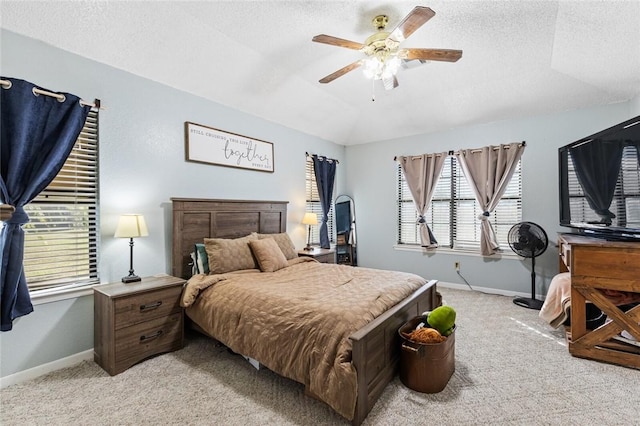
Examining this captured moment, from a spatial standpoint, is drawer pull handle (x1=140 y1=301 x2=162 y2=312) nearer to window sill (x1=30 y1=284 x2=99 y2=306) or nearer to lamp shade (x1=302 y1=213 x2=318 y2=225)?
window sill (x1=30 y1=284 x2=99 y2=306)

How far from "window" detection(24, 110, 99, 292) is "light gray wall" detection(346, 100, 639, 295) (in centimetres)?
396

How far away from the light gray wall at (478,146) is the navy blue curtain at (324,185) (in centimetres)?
64

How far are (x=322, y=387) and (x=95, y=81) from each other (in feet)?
9.95

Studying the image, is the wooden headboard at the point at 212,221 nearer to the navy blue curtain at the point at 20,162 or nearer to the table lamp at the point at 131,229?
the table lamp at the point at 131,229

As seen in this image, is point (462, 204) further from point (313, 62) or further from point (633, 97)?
point (313, 62)

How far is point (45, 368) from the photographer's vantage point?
2238 mm

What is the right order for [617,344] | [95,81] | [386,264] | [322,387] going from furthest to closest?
[386,264] < [95,81] < [617,344] < [322,387]

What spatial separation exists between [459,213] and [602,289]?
2249 mm

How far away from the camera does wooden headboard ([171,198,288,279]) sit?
2.98 meters

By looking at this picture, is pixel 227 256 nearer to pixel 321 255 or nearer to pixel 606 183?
pixel 321 255

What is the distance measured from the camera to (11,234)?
2.02 metres

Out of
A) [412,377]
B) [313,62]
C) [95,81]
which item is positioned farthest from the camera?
[313,62]

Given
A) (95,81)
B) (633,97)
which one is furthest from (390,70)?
(633,97)

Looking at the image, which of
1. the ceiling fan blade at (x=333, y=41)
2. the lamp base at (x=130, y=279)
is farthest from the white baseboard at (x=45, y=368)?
the ceiling fan blade at (x=333, y=41)
